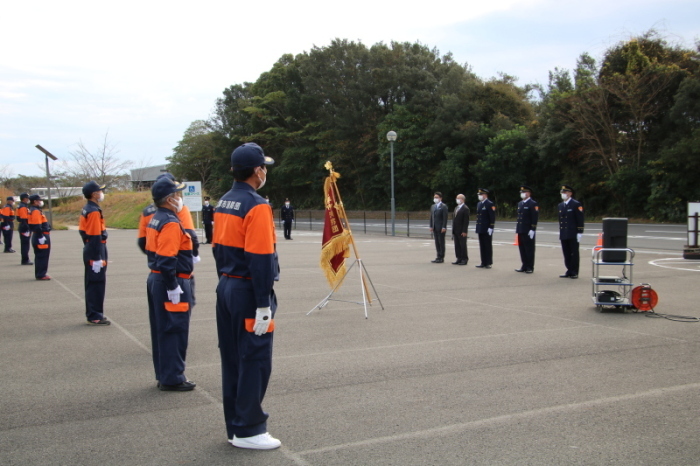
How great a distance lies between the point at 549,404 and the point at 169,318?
11.5ft

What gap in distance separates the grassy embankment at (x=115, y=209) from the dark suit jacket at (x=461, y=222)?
3578 centimetres

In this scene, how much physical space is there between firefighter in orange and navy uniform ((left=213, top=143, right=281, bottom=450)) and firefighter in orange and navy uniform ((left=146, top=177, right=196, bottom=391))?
148 centimetres

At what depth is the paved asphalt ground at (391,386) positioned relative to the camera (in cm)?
431

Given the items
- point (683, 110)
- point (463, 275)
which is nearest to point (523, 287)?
point (463, 275)

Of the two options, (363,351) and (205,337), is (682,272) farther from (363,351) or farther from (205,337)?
(205,337)

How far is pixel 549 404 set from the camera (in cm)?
520

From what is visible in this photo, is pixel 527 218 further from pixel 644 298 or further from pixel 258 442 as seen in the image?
pixel 258 442

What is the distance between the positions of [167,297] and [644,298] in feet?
23.5

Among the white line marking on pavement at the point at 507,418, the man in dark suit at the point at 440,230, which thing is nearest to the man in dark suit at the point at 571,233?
the man in dark suit at the point at 440,230

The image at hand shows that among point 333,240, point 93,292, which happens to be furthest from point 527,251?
point 93,292

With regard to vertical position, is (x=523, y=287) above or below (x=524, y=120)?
below

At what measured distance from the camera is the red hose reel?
30.4 ft

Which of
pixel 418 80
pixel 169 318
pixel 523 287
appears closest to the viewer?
pixel 169 318

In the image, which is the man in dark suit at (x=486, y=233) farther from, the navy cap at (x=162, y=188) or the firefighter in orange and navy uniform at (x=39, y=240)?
the navy cap at (x=162, y=188)
